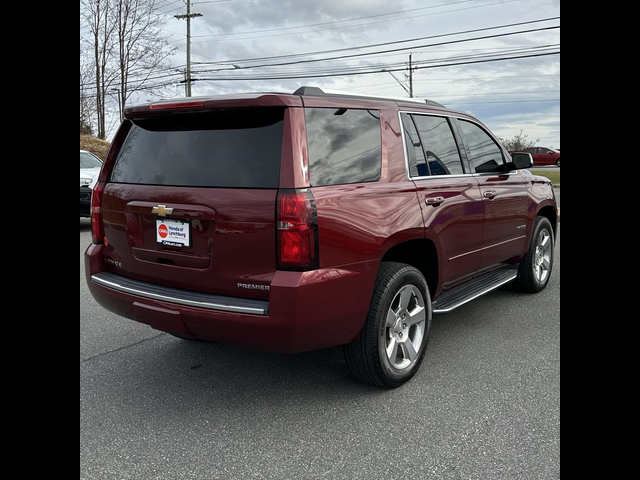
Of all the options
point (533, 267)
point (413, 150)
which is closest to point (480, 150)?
point (413, 150)

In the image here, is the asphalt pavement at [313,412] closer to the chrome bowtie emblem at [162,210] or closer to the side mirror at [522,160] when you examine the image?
the chrome bowtie emblem at [162,210]

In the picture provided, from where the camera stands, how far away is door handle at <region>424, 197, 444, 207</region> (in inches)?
150

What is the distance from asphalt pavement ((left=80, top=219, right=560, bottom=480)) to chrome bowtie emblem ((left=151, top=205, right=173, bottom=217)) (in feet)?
3.84

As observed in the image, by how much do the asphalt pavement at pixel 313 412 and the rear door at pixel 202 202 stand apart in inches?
30.1

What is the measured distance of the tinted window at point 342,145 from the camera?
3.13 metres

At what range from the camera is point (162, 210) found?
10.6ft

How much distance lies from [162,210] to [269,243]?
0.75m

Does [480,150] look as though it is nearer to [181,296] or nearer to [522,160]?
[522,160]

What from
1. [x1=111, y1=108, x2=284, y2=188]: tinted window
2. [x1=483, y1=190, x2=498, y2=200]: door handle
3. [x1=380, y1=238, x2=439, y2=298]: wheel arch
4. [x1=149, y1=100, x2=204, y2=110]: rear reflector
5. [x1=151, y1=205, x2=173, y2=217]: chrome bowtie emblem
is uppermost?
[x1=149, y1=100, x2=204, y2=110]: rear reflector

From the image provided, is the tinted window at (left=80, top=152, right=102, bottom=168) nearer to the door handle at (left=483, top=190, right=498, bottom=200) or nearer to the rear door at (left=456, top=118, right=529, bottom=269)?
the rear door at (left=456, top=118, right=529, bottom=269)

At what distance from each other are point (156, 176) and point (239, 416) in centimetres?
154

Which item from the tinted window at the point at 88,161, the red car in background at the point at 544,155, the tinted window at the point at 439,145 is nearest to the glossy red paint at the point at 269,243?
the tinted window at the point at 439,145

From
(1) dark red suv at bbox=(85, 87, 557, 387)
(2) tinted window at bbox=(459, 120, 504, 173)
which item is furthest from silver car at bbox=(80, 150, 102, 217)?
(2) tinted window at bbox=(459, 120, 504, 173)
